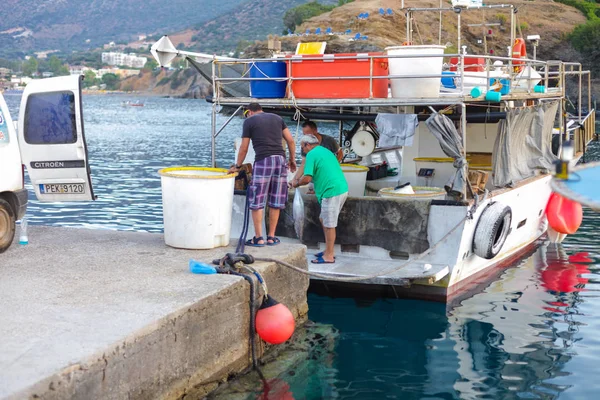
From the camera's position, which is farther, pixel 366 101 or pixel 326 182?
pixel 366 101

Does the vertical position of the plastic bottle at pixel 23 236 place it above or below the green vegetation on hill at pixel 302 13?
below

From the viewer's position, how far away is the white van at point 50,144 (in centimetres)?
914

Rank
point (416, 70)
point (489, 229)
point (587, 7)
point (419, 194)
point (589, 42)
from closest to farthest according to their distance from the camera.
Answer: point (416, 70), point (489, 229), point (419, 194), point (589, 42), point (587, 7)

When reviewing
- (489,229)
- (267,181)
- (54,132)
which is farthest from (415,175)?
(54,132)

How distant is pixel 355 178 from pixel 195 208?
344 centimetres

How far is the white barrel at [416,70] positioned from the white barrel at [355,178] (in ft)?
5.01

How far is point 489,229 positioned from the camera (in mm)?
10477

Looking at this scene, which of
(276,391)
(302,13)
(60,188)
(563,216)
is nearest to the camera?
(276,391)

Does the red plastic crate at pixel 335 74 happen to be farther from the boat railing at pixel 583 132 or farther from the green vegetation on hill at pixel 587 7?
the green vegetation on hill at pixel 587 7

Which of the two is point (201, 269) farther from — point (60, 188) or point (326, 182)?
point (326, 182)

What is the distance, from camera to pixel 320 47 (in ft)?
38.2

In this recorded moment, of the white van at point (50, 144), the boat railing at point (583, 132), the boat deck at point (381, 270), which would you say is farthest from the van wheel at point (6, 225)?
the boat railing at point (583, 132)

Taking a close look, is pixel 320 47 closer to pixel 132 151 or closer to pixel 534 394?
pixel 534 394

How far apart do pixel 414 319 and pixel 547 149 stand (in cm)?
502
